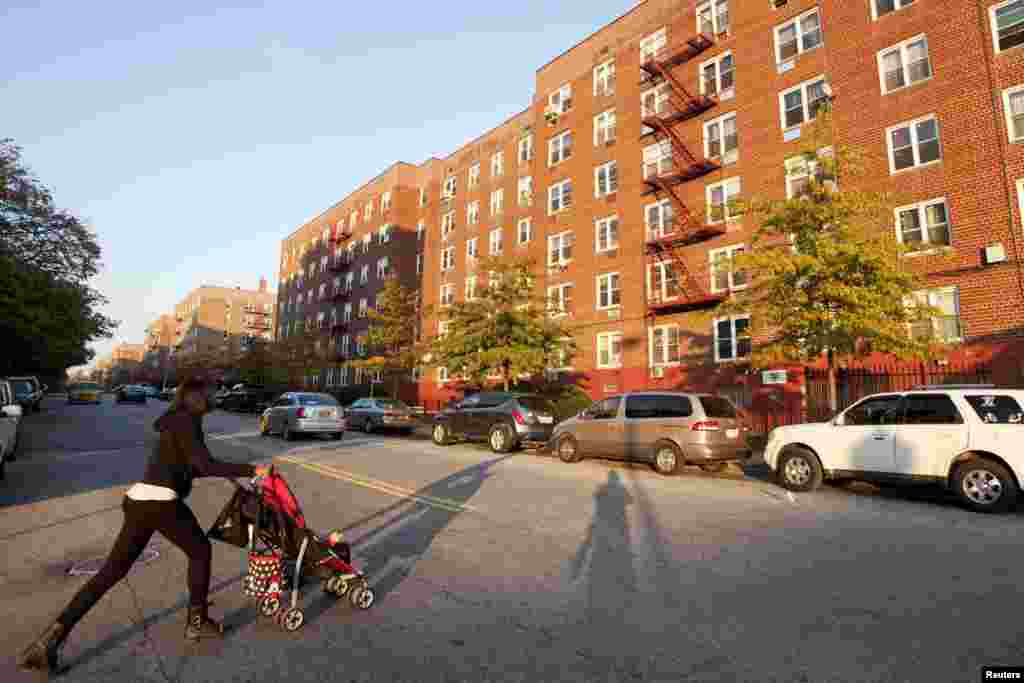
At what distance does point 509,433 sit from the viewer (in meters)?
16.1

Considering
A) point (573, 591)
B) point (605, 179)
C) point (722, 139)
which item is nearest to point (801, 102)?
point (722, 139)

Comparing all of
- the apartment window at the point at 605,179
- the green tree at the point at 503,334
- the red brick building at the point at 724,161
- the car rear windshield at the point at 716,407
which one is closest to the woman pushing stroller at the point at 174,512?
the car rear windshield at the point at 716,407

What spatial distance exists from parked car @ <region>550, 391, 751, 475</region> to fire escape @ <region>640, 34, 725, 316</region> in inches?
444

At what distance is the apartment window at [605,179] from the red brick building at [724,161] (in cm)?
9

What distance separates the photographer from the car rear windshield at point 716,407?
1202cm

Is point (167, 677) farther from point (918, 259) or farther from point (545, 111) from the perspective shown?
point (545, 111)

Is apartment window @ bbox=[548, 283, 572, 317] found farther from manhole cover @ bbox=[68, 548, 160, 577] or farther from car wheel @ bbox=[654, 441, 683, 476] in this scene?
manhole cover @ bbox=[68, 548, 160, 577]

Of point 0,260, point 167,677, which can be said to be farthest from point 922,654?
point 0,260

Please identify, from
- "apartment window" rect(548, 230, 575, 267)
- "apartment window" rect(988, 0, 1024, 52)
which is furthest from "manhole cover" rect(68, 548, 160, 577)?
"apartment window" rect(548, 230, 575, 267)

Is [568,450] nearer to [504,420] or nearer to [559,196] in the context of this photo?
[504,420]

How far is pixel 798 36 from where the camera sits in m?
22.4

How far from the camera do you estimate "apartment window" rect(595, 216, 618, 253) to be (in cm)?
2855

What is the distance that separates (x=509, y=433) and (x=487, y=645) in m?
12.4

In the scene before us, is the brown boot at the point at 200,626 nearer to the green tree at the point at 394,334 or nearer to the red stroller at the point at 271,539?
the red stroller at the point at 271,539
